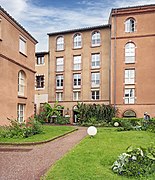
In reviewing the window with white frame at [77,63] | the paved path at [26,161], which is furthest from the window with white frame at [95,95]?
the paved path at [26,161]

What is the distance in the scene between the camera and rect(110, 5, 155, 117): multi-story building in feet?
109

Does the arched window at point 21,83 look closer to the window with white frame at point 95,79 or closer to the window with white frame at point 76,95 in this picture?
the window with white frame at point 76,95

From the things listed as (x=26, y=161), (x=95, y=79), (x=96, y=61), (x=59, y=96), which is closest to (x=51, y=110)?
(x=59, y=96)

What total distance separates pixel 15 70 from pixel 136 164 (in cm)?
1384

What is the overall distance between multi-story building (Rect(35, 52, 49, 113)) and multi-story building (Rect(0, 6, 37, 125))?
16995mm

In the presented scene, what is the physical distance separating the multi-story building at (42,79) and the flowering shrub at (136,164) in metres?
32.5

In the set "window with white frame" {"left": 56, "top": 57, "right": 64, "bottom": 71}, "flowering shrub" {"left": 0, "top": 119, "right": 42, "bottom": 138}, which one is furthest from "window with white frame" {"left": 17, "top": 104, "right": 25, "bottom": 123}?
"window with white frame" {"left": 56, "top": 57, "right": 64, "bottom": 71}

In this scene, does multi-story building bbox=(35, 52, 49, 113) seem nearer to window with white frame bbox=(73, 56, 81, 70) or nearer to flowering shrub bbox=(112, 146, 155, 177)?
window with white frame bbox=(73, 56, 81, 70)

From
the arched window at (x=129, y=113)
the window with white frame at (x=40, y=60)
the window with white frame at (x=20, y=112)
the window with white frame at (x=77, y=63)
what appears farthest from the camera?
the window with white frame at (x=40, y=60)

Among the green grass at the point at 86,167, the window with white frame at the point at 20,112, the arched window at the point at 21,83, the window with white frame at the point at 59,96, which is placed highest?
the arched window at the point at 21,83

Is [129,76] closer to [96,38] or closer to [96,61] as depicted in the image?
[96,61]

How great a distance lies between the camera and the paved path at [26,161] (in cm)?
719

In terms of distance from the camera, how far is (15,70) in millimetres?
18453

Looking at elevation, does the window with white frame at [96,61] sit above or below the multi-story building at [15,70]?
above
